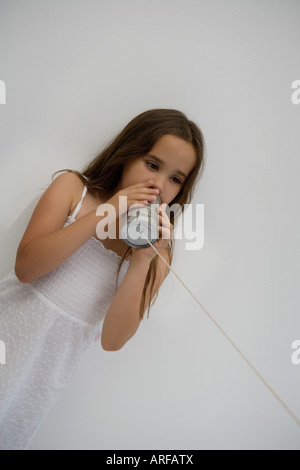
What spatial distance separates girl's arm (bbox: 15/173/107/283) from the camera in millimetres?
494

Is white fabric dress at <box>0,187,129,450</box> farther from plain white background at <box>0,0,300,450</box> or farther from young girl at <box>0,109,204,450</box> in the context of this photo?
plain white background at <box>0,0,300,450</box>

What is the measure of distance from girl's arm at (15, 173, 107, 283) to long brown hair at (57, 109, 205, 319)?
0.19 feet

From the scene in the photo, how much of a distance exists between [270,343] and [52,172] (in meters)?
0.56

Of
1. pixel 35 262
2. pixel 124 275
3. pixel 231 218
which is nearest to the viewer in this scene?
pixel 35 262

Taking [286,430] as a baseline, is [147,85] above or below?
above

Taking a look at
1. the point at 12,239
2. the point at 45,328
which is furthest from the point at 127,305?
the point at 12,239

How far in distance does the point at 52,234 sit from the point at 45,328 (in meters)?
0.15

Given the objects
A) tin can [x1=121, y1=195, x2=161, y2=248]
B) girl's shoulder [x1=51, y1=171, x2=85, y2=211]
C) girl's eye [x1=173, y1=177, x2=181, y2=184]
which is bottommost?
tin can [x1=121, y1=195, x2=161, y2=248]

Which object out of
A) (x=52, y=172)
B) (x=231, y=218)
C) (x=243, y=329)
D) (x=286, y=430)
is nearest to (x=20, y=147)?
(x=52, y=172)

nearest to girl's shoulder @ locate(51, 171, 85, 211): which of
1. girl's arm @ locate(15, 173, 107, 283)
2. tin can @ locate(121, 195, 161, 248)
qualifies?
girl's arm @ locate(15, 173, 107, 283)

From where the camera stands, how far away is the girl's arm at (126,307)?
556mm

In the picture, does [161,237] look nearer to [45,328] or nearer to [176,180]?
[176,180]

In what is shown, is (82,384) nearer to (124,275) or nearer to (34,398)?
(34,398)
